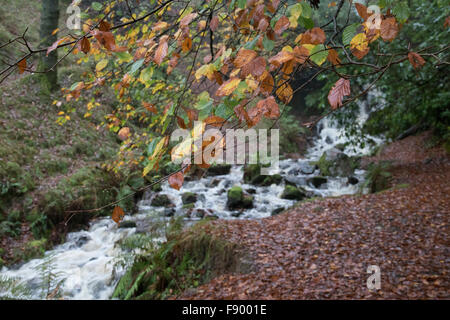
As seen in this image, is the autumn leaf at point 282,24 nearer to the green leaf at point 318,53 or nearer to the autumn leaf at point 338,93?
the green leaf at point 318,53

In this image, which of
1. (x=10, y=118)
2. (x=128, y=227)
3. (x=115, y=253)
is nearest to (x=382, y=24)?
(x=115, y=253)

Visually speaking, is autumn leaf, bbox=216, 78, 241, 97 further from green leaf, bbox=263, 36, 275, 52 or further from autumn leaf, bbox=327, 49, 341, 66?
autumn leaf, bbox=327, 49, 341, 66

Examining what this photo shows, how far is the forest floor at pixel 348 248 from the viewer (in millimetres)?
3461

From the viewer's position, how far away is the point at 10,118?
27.7ft

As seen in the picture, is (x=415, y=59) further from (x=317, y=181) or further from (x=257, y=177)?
(x=317, y=181)

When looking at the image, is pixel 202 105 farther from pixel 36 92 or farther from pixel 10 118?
pixel 36 92

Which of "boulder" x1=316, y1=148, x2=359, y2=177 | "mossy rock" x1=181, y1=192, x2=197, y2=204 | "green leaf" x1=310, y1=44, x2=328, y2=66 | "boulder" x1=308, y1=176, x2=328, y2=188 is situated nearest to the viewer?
"green leaf" x1=310, y1=44, x2=328, y2=66

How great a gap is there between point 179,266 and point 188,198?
3.78m

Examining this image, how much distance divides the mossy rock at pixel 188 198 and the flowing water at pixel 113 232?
0.14 metres

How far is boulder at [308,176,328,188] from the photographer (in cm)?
1000

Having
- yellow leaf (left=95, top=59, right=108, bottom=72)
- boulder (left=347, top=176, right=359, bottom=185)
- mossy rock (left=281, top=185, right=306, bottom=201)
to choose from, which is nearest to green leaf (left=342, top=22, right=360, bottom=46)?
yellow leaf (left=95, top=59, right=108, bottom=72)

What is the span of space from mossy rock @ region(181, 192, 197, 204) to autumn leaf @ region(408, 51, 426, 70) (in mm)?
7545

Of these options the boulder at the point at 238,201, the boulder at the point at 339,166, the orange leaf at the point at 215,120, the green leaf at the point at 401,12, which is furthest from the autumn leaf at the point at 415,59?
the boulder at the point at 339,166
